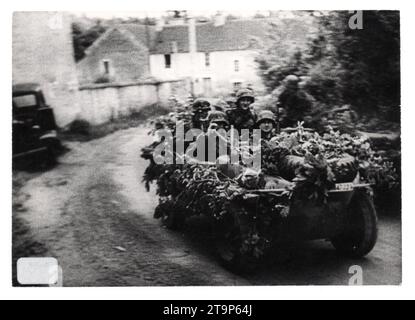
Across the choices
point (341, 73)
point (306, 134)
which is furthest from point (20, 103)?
point (341, 73)

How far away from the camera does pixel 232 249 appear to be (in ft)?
12.7

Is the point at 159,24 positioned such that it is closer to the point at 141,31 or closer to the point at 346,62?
the point at 141,31

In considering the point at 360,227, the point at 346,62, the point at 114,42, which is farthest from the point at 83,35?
the point at 360,227

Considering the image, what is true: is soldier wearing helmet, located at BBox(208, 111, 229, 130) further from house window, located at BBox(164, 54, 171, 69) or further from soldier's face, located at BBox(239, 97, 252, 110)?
house window, located at BBox(164, 54, 171, 69)

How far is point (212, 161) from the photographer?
12.7 ft

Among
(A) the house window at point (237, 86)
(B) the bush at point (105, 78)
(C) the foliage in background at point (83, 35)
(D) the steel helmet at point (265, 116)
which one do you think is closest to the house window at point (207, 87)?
(A) the house window at point (237, 86)

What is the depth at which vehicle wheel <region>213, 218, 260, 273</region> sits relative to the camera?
12.4ft

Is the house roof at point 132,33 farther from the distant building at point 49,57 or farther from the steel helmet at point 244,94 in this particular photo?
the steel helmet at point 244,94

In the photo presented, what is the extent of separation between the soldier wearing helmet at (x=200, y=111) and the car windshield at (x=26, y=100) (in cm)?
139

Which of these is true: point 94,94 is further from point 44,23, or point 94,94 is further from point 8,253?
point 8,253

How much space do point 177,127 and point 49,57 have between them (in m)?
1.28

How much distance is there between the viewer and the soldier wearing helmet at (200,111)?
407cm

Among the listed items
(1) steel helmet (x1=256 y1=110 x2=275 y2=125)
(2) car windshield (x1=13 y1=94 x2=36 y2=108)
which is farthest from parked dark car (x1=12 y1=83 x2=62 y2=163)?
(1) steel helmet (x1=256 y1=110 x2=275 y2=125)

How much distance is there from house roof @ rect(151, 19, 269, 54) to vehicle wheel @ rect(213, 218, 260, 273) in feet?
5.07
